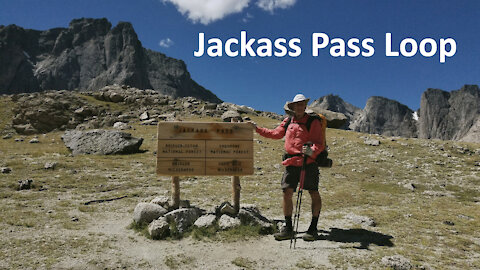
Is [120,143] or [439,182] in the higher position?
[120,143]

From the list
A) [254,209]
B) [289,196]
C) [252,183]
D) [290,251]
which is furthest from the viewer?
[252,183]

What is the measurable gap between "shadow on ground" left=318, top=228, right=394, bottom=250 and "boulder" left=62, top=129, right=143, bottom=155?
1871cm

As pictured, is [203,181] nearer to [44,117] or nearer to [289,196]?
[289,196]

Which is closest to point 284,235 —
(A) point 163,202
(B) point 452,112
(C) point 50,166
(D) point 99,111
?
(A) point 163,202

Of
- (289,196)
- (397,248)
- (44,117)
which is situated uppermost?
(44,117)

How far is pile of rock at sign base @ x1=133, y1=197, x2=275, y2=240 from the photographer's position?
821cm

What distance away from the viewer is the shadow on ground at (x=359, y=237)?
7.82 m

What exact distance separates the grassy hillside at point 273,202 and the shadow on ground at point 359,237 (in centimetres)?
6

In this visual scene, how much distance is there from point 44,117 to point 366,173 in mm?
47503

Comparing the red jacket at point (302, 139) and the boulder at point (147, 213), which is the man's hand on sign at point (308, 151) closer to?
the red jacket at point (302, 139)

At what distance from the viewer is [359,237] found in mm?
8242

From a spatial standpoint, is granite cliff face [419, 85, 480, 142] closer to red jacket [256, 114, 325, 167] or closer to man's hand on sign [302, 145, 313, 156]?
red jacket [256, 114, 325, 167]

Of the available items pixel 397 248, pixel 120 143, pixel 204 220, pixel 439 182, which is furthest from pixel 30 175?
pixel 439 182

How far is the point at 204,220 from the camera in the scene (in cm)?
862
